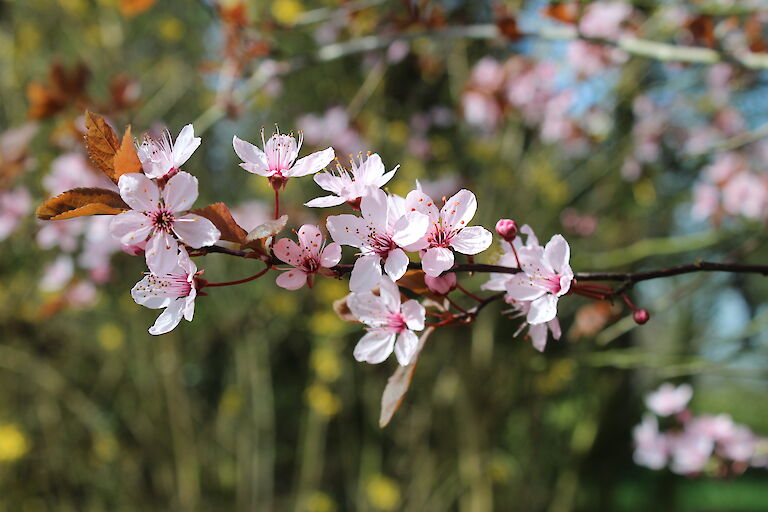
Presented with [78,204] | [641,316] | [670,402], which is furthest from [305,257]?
[670,402]

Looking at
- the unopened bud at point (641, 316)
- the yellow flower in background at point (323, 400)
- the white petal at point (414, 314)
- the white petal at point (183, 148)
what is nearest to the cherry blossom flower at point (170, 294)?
the white petal at point (183, 148)

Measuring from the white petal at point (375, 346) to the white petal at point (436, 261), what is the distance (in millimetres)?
130

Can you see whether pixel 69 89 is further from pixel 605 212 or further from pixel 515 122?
pixel 605 212

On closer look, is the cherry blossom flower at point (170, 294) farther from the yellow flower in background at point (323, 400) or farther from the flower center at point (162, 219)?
the yellow flower in background at point (323, 400)

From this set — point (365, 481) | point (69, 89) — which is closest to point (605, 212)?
point (365, 481)

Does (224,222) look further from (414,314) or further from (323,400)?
(323,400)

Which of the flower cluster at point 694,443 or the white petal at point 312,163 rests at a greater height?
the white petal at point 312,163

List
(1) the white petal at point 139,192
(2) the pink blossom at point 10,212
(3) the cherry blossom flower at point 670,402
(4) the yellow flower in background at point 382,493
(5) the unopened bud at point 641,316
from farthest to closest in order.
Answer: (4) the yellow flower in background at point 382,493, (2) the pink blossom at point 10,212, (3) the cherry blossom flower at point 670,402, (5) the unopened bud at point 641,316, (1) the white petal at point 139,192

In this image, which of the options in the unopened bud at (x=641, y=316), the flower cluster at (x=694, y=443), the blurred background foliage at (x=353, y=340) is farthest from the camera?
the blurred background foliage at (x=353, y=340)

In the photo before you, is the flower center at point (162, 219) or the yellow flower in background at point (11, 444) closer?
the flower center at point (162, 219)

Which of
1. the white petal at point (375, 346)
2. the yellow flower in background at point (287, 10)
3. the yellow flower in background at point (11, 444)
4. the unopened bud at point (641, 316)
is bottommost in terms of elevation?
the yellow flower in background at point (11, 444)

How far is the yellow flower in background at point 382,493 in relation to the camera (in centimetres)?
308

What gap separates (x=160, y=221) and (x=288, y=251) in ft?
0.44

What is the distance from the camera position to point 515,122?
121 inches
